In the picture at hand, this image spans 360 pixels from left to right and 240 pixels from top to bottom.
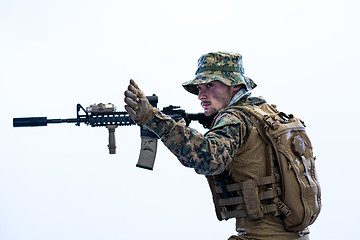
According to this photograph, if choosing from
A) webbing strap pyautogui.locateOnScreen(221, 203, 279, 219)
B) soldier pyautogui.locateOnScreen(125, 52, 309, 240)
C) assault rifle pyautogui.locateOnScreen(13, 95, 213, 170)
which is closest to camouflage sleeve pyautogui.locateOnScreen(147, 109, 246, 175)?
soldier pyautogui.locateOnScreen(125, 52, 309, 240)

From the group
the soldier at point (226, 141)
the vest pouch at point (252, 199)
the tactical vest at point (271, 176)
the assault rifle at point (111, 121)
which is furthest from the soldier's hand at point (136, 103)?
the assault rifle at point (111, 121)

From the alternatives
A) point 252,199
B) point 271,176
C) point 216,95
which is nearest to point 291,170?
point 271,176

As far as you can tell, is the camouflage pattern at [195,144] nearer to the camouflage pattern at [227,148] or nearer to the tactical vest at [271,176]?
the camouflage pattern at [227,148]

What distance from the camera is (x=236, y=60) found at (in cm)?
302

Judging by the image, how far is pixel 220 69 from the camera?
9.68 ft

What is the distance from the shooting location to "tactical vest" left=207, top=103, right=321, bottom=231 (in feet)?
8.90

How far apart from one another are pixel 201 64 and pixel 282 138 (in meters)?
0.66

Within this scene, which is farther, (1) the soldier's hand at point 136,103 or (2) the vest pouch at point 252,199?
(2) the vest pouch at point 252,199

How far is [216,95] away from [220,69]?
0.50ft

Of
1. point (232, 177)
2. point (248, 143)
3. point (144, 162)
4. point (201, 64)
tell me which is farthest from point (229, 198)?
point (144, 162)

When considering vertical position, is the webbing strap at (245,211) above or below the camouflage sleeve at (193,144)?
below

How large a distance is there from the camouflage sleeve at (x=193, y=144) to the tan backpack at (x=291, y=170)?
32 centimetres

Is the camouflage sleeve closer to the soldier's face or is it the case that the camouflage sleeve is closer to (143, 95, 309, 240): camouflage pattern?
(143, 95, 309, 240): camouflage pattern

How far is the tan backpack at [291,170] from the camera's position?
2713 millimetres
